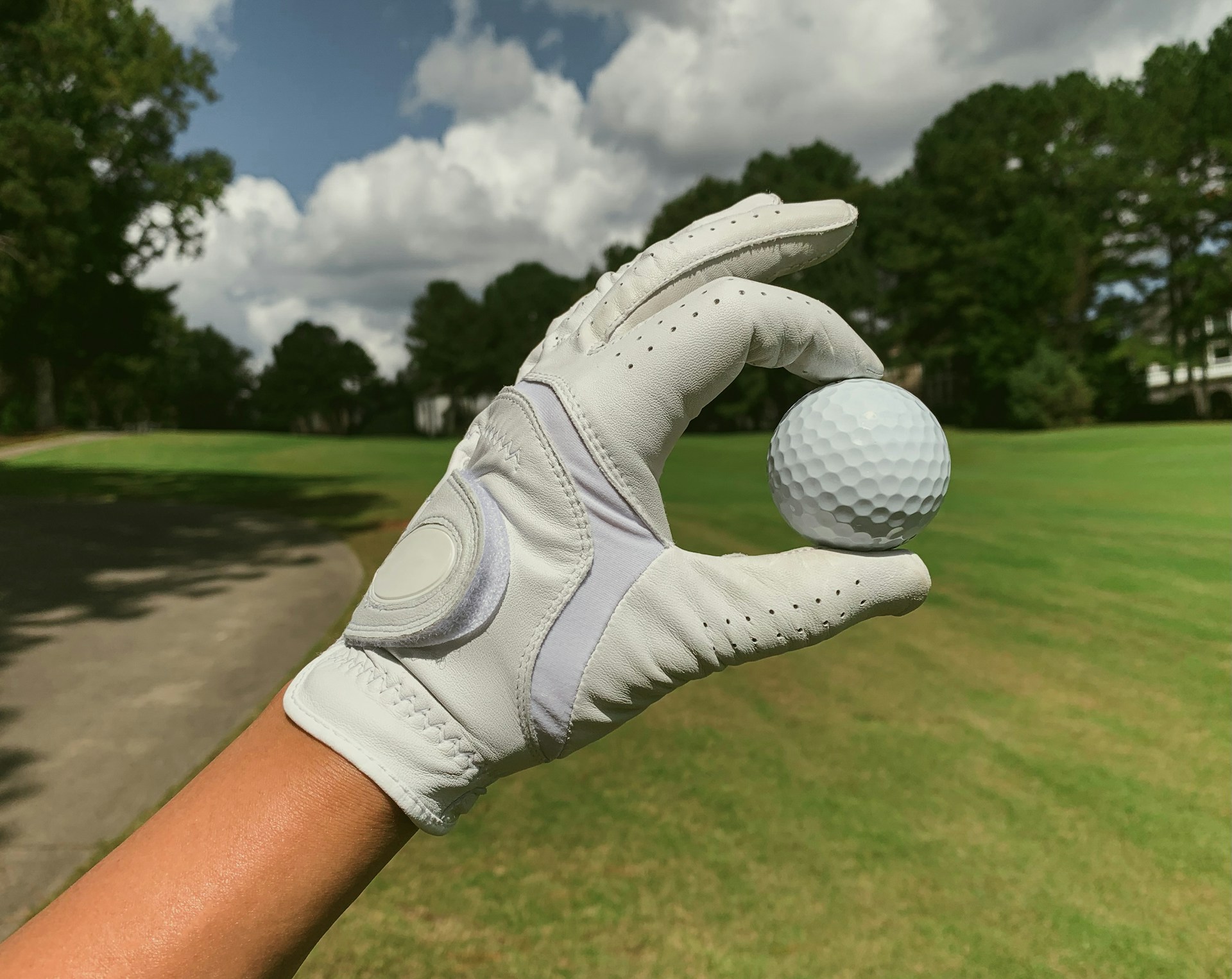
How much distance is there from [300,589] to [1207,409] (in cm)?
3994

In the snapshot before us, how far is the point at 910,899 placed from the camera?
2996 millimetres

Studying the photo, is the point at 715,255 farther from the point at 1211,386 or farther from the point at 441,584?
the point at 1211,386

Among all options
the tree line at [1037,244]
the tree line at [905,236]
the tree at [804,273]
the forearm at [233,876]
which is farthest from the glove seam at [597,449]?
the tree at [804,273]

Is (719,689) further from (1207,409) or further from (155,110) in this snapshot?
(1207,409)

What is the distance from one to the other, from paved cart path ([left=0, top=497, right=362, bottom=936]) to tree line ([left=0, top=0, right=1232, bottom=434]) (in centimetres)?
603

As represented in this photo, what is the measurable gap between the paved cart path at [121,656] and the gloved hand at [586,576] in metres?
2.63

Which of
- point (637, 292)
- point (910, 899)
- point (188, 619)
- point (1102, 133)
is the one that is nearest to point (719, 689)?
point (910, 899)

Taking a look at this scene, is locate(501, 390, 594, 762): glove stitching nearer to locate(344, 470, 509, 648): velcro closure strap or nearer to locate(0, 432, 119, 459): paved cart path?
locate(344, 470, 509, 648): velcro closure strap

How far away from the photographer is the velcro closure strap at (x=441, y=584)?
1755mm

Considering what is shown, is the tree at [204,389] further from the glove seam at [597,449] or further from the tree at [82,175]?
the glove seam at [597,449]

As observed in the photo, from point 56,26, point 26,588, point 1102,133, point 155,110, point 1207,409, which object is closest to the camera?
point 26,588

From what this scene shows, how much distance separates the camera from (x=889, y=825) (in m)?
3.53

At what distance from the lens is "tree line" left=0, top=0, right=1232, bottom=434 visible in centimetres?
1385

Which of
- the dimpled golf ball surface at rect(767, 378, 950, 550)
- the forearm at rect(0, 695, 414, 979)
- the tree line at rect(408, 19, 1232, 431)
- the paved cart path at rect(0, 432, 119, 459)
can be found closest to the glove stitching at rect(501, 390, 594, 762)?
the forearm at rect(0, 695, 414, 979)
